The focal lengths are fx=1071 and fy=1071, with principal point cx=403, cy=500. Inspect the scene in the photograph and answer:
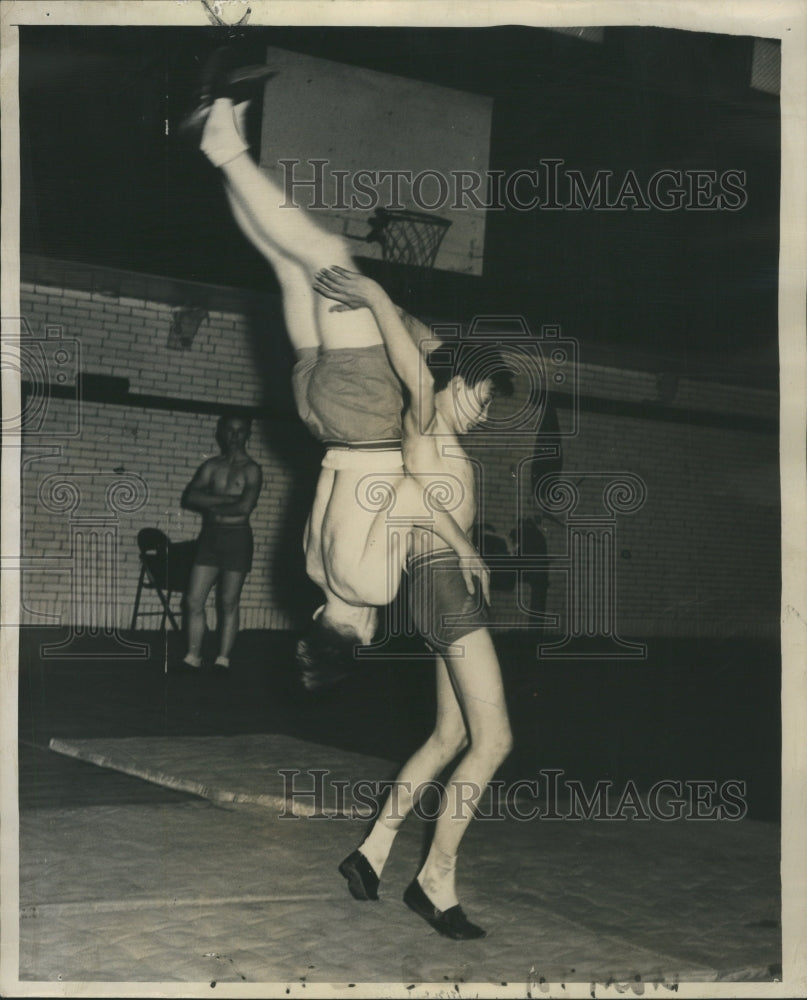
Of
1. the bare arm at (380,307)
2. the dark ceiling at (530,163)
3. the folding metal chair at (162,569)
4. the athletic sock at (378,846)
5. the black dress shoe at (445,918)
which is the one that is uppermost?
the dark ceiling at (530,163)

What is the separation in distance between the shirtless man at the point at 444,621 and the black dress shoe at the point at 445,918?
0.11 ft

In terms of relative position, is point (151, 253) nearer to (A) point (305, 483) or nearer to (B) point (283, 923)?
(A) point (305, 483)

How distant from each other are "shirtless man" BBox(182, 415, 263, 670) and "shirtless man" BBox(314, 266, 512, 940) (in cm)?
65

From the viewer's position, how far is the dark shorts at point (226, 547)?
166 inches

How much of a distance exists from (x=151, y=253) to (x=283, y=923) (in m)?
2.63

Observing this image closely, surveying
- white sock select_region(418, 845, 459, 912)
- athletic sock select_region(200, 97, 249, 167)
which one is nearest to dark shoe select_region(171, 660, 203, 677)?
white sock select_region(418, 845, 459, 912)

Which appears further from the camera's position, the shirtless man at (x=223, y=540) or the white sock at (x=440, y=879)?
the shirtless man at (x=223, y=540)

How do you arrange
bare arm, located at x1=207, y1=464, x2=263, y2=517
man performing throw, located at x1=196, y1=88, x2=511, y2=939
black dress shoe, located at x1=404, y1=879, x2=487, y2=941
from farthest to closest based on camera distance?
bare arm, located at x1=207, y1=464, x2=263, y2=517 → man performing throw, located at x1=196, y1=88, x2=511, y2=939 → black dress shoe, located at x1=404, y1=879, x2=487, y2=941

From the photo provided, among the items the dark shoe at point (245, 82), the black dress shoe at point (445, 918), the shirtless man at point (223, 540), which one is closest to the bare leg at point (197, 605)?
the shirtless man at point (223, 540)

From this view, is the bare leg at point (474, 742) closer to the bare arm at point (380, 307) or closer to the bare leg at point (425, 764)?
the bare leg at point (425, 764)

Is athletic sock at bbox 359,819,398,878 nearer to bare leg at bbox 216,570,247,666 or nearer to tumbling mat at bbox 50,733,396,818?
tumbling mat at bbox 50,733,396,818

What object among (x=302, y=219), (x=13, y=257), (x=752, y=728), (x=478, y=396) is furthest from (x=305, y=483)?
(x=752, y=728)

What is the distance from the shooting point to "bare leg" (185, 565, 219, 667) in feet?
13.9

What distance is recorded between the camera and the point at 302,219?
416 centimetres
